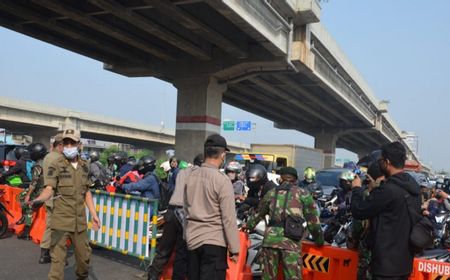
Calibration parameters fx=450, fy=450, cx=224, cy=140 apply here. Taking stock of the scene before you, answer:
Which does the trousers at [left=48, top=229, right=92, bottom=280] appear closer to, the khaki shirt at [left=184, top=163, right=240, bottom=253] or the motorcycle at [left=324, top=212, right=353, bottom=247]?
the khaki shirt at [left=184, top=163, right=240, bottom=253]

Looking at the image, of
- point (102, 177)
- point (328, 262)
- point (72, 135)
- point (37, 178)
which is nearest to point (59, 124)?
point (102, 177)

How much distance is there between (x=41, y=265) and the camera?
702cm

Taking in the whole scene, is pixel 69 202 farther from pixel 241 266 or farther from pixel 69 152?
pixel 241 266

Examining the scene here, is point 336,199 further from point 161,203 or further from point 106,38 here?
point 106,38

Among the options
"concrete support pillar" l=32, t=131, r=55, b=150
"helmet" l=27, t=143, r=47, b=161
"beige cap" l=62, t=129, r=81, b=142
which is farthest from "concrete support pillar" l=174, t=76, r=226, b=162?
"concrete support pillar" l=32, t=131, r=55, b=150

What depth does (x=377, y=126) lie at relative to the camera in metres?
48.9

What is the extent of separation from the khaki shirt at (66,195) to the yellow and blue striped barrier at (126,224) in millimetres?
1709

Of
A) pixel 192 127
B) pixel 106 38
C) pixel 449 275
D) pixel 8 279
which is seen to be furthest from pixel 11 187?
pixel 192 127

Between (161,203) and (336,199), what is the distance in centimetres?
306

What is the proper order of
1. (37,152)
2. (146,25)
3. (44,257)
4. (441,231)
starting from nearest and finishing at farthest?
(44,257) < (441,231) < (37,152) < (146,25)

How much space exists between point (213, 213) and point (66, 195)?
6.09 ft

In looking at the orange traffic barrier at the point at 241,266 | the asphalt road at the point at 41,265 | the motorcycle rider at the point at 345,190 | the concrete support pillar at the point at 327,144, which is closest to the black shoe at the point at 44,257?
the asphalt road at the point at 41,265

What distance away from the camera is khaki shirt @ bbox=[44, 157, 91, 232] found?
15.6ft

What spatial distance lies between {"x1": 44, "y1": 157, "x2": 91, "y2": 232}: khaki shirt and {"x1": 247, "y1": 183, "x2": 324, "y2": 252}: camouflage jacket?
202cm
